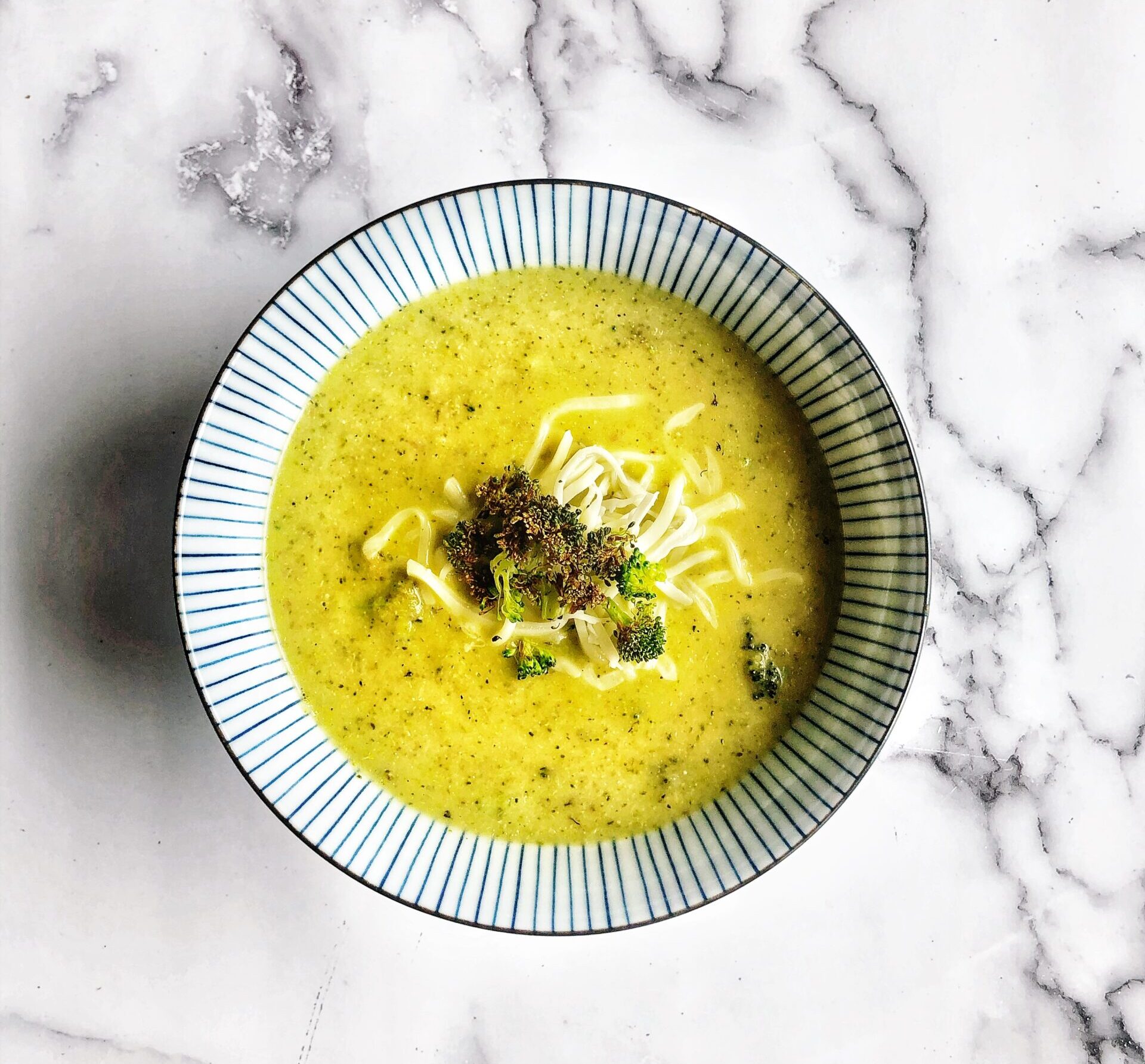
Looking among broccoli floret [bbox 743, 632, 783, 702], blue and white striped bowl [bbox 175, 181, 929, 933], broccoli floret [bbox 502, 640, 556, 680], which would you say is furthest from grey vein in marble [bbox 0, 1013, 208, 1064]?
broccoli floret [bbox 743, 632, 783, 702]

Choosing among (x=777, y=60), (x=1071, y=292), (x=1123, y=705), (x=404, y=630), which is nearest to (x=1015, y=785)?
(x=1123, y=705)

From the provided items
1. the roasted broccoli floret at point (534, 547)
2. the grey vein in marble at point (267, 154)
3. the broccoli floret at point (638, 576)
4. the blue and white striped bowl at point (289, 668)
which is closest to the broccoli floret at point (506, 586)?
the roasted broccoli floret at point (534, 547)

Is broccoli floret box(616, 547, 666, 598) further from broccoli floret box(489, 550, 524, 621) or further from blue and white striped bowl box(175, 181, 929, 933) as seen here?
blue and white striped bowl box(175, 181, 929, 933)

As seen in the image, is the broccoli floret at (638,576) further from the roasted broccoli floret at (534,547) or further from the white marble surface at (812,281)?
the white marble surface at (812,281)

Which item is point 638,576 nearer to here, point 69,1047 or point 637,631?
point 637,631

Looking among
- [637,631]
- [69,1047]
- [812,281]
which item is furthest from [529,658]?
[69,1047]

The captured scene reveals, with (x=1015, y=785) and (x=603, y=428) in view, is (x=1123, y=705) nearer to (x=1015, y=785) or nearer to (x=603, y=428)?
(x=1015, y=785)
